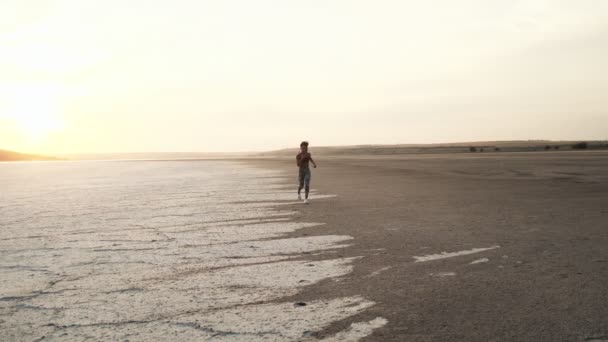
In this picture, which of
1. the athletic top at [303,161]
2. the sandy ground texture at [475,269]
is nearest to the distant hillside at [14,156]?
the athletic top at [303,161]

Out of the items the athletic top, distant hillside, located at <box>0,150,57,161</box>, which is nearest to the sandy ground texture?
the athletic top

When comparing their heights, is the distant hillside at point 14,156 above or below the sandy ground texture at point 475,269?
above

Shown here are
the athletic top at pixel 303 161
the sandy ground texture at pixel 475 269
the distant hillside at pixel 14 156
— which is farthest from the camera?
the distant hillside at pixel 14 156

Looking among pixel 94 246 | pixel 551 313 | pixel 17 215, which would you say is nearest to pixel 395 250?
pixel 551 313

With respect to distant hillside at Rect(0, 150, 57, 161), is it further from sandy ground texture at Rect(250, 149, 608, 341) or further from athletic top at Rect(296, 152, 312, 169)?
sandy ground texture at Rect(250, 149, 608, 341)

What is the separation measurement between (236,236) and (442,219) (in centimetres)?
412

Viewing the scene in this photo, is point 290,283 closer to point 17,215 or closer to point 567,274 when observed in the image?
point 567,274

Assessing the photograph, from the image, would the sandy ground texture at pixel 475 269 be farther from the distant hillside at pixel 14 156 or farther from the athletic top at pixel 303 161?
the distant hillside at pixel 14 156

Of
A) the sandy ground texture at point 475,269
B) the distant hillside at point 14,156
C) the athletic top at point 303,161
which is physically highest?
the distant hillside at point 14,156

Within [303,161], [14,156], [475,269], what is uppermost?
[14,156]

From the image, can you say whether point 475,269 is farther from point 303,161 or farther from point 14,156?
point 14,156

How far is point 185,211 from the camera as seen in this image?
10117 mm

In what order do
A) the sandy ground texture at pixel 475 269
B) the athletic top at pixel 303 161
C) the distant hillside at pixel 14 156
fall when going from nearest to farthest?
1. the sandy ground texture at pixel 475 269
2. the athletic top at pixel 303 161
3. the distant hillside at pixel 14 156

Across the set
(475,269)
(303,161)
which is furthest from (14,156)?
(475,269)
